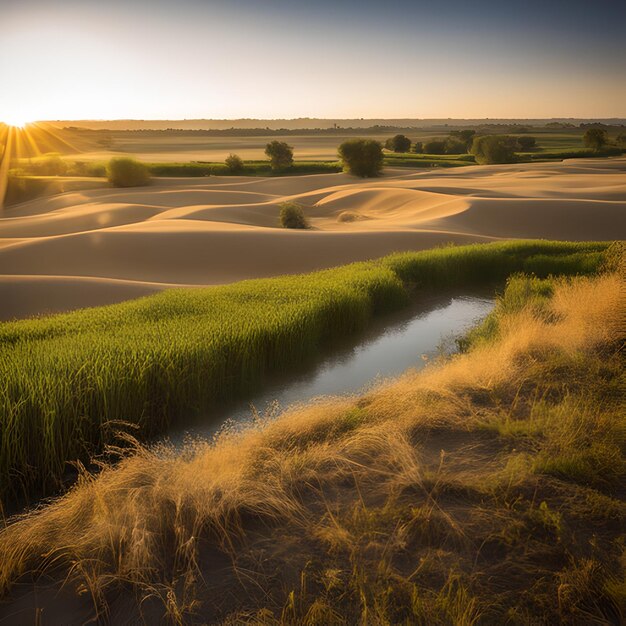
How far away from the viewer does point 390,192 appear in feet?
103

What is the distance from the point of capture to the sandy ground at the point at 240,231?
1540 cm

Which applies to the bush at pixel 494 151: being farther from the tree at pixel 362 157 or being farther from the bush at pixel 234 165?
the bush at pixel 234 165

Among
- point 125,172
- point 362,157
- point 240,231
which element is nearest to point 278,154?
point 362,157

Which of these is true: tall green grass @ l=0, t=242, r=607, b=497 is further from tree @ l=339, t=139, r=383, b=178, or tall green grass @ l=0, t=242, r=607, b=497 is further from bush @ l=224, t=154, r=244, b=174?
bush @ l=224, t=154, r=244, b=174

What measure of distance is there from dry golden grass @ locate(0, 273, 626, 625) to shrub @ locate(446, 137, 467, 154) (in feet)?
220

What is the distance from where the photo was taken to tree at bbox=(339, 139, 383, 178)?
43156mm

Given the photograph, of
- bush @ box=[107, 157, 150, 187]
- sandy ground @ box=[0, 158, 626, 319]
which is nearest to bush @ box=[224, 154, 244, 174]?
bush @ box=[107, 157, 150, 187]

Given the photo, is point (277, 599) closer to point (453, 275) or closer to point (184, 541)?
point (184, 541)

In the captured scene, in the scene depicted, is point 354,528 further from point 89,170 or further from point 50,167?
point 50,167

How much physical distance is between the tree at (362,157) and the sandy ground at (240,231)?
22.7 feet

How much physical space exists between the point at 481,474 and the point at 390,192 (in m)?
28.4

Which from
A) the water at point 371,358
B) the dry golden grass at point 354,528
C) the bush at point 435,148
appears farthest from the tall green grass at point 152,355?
the bush at point 435,148

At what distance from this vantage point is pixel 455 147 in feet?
224

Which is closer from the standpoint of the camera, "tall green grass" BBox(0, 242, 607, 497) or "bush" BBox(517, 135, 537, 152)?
"tall green grass" BBox(0, 242, 607, 497)
